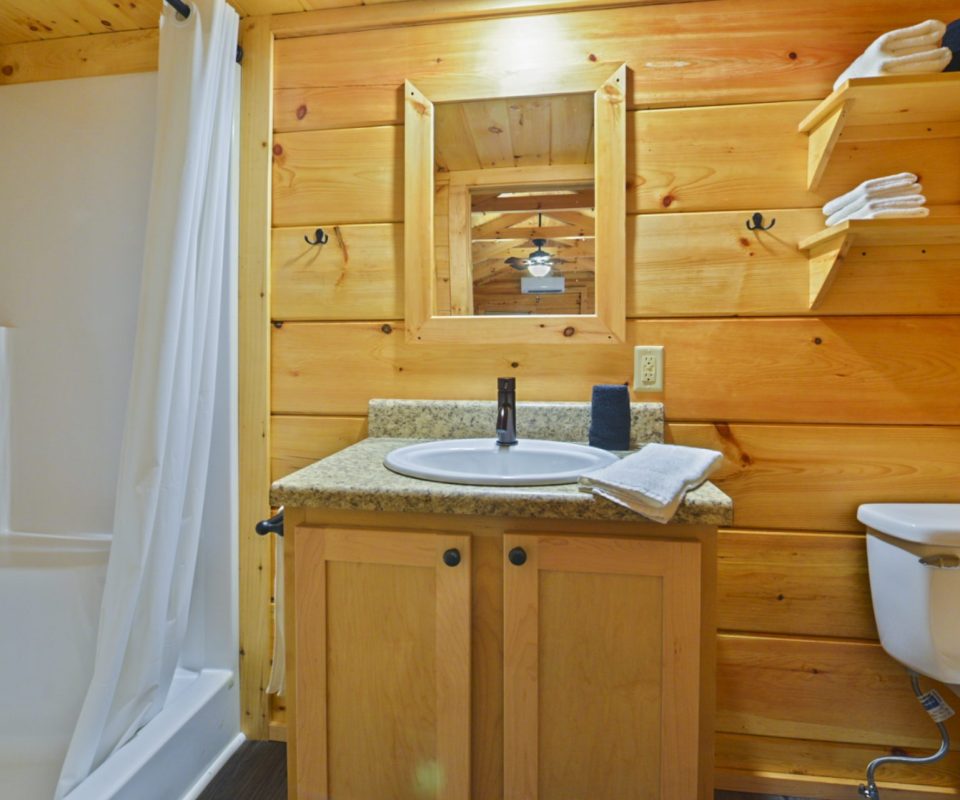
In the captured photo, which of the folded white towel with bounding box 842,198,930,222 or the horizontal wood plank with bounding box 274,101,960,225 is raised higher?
the horizontal wood plank with bounding box 274,101,960,225

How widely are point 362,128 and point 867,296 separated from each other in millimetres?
1284

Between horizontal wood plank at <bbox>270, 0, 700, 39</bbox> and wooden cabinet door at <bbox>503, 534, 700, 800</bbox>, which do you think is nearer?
wooden cabinet door at <bbox>503, 534, 700, 800</bbox>

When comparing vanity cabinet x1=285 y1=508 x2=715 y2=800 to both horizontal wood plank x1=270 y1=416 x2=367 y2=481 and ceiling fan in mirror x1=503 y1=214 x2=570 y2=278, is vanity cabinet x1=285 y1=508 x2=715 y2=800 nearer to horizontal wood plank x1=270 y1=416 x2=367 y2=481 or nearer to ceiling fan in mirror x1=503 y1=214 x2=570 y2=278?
horizontal wood plank x1=270 y1=416 x2=367 y2=481

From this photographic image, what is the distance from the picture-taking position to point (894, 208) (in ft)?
3.73

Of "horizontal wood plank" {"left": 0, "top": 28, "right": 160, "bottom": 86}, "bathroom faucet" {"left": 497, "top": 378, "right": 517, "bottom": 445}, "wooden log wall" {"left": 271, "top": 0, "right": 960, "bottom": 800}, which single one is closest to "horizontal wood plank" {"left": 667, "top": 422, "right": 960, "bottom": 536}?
"wooden log wall" {"left": 271, "top": 0, "right": 960, "bottom": 800}

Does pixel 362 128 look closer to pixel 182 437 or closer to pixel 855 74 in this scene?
pixel 182 437

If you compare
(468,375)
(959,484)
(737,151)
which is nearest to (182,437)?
(468,375)

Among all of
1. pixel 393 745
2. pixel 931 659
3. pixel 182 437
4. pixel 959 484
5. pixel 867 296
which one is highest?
pixel 867 296

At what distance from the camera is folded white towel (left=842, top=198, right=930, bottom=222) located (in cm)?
112

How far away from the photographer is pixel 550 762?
0.95 m

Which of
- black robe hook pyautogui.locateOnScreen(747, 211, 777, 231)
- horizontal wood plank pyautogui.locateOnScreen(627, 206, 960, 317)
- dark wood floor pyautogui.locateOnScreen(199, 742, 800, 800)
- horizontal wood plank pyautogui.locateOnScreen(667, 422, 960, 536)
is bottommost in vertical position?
dark wood floor pyautogui.locateOnScreen(199, 742, 800, 800)

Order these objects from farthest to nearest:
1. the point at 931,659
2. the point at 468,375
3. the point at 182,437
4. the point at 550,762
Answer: the point at 468,375
the point at 182,437
the point at 931,659
the point at 550,762

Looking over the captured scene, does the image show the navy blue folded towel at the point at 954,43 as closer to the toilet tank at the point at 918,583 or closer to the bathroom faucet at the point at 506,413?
the toilet tank at the point at 918,583

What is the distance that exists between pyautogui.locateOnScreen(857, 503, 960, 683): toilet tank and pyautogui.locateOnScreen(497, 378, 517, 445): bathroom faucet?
80 centimetres
